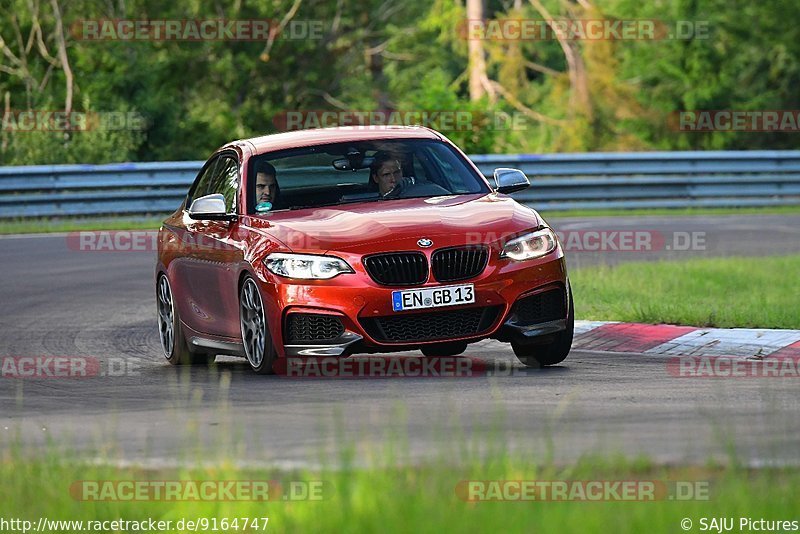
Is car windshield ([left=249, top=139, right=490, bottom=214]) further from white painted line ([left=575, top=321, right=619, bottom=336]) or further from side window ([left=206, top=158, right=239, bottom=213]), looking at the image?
white painted line ([left=575, top=321, right=619, bottom=336])

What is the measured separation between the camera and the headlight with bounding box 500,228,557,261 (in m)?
10.1

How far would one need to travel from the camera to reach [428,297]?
9797 mm

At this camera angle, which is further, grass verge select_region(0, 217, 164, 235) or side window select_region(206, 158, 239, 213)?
grass verge select_region(0, 217, 164, 235)

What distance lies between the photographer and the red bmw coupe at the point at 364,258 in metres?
9.85

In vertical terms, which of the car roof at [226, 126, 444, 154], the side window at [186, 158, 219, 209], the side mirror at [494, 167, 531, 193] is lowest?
the side window at [186, 158, 219, 209]

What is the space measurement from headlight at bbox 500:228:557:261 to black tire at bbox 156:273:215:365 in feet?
8.84

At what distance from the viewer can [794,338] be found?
433 inches

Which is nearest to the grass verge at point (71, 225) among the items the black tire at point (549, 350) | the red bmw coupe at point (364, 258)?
the red bmw coupe at point (364, 258)

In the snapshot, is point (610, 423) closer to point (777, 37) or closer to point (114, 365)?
point (114, 365)

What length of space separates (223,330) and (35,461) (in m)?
4.50

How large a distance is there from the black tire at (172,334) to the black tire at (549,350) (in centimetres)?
239

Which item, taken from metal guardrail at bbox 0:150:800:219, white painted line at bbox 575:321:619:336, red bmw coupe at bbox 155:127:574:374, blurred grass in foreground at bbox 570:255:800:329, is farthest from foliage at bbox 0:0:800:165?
red bmw coupe at bbox 155:127:574:374

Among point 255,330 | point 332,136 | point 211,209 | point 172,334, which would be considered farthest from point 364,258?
point 172,334

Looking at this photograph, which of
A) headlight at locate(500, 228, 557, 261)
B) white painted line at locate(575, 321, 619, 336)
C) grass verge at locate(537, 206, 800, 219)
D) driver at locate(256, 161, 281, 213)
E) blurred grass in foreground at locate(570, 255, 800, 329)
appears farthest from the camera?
grass verge at locate(537, 206, 800, 219)
